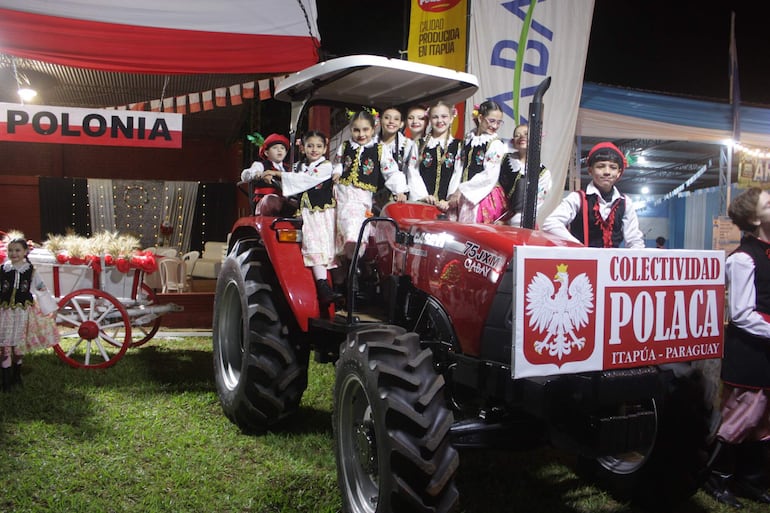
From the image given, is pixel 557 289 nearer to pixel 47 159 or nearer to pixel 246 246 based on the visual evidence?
pixel 246 246

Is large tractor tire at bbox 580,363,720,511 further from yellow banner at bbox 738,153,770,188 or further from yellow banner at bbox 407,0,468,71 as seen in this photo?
yellow banner at bbox 738,153,770,188

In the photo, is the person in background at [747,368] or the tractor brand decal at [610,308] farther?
the person in background at [747,368]

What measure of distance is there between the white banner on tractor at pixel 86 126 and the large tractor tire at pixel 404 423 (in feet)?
16.5

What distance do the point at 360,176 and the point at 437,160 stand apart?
0.53 m

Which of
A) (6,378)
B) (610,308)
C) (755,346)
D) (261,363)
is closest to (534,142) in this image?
(610,308)

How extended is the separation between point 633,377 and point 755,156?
387 inches

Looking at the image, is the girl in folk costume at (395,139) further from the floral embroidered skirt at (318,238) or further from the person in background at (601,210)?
the person in background at (601,210)

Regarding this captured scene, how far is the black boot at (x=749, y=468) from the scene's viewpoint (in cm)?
365

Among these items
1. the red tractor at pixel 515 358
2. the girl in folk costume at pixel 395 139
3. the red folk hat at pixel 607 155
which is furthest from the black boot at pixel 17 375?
the red folk hat at pixel 607 155

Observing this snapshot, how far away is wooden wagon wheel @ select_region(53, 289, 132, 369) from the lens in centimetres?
603

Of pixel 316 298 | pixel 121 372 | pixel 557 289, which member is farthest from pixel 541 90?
pixel 121 372

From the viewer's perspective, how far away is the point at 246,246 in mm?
4527

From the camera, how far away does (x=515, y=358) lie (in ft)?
7.41

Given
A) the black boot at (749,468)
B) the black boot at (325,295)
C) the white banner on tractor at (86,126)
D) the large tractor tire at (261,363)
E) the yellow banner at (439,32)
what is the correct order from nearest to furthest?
1. the black boot at (749,468)
2. the black boot at (325,295)
3. the large tractor tire at (261,363)
4. the white banner on tractor at (86,126)
5. the yellow banner at (439,32)
